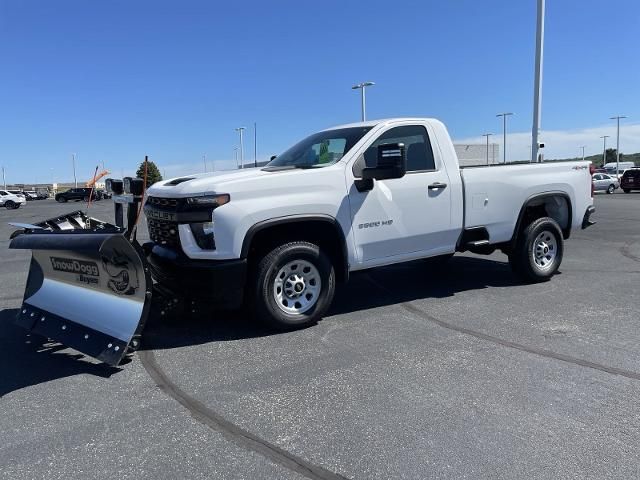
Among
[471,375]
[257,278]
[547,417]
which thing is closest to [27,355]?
[257,278]

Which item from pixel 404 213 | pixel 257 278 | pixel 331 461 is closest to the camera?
pixel 331 461

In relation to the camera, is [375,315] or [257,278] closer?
[257,278]

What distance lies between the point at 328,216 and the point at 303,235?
1.14ft

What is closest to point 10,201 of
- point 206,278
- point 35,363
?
point 35,363

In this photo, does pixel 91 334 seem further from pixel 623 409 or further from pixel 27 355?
pixel 623 409

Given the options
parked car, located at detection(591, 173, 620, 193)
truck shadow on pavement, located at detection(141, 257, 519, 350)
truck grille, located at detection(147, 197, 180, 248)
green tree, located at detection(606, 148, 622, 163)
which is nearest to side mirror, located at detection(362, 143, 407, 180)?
truck shadow on pavement, located at detection(141, 257, 519, 350)

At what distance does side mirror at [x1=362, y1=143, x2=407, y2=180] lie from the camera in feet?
17.4

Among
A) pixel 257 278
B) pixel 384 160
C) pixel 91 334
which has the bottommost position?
pixel 91 334

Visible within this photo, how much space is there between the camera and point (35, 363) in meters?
4.55

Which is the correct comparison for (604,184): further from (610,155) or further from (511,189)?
(610,155)

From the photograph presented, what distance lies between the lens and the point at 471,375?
4199 mm

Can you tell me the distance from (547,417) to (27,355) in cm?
425

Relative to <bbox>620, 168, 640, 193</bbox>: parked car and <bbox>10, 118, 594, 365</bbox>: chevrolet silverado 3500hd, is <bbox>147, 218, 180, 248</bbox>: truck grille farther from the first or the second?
<bbox>620, 168, 640, 193</bbox>: parked car

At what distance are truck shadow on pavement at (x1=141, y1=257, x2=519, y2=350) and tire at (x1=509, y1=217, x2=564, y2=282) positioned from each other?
0.30m
